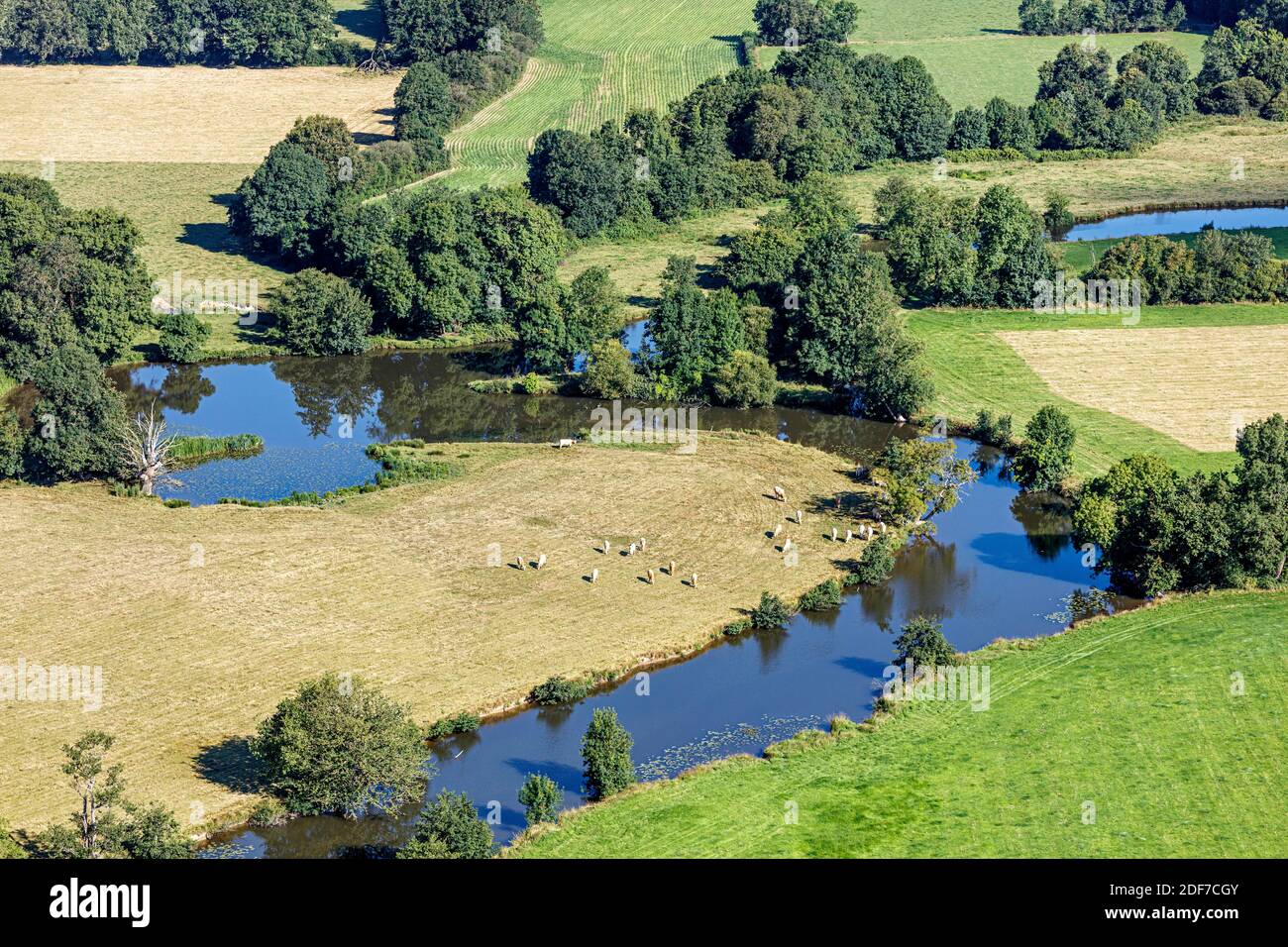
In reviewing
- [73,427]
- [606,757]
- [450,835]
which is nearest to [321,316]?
[73,427]

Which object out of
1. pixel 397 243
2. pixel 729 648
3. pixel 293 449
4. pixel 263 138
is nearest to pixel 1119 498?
pixel 729 648

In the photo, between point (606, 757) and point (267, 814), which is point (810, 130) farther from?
point (267, 814)

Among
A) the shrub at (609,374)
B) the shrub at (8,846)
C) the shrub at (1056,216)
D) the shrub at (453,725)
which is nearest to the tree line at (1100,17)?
the shrub at (1056,216)

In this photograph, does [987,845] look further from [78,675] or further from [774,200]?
[774,200]

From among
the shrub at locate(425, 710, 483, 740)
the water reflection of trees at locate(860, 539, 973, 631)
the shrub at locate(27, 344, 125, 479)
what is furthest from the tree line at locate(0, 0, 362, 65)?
the shrub at locate(425, 710, 483, 740)
